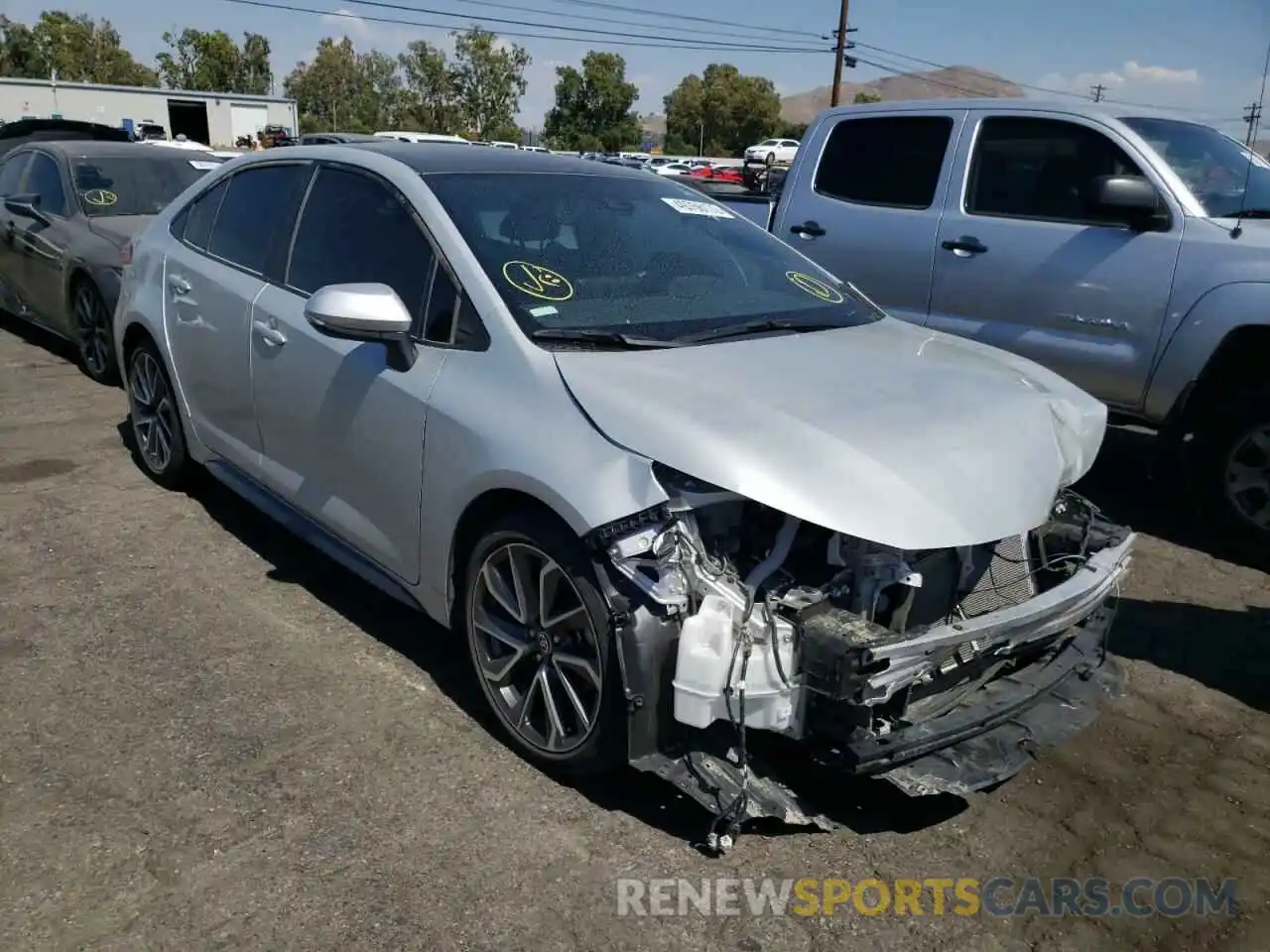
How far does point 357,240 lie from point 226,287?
3.01 ft

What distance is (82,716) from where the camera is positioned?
3.43 metres

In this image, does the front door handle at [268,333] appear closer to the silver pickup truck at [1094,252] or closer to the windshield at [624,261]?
the windshield at [624,261]

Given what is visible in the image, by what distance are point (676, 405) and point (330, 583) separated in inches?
88.3

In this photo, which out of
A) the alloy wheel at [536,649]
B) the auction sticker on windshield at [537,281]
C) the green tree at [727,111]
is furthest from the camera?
the green tree at [727,111]

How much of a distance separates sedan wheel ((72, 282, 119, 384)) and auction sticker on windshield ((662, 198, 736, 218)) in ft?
16.3

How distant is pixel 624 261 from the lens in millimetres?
3680

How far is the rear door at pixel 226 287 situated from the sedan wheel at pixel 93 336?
2.91 m

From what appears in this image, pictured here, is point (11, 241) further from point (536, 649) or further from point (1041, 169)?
point (1041, 169)

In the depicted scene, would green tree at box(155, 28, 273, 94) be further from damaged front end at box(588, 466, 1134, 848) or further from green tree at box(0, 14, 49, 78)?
damaged front end at box(588, 466, 1134, 848)

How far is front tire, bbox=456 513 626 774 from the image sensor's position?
2861 mm

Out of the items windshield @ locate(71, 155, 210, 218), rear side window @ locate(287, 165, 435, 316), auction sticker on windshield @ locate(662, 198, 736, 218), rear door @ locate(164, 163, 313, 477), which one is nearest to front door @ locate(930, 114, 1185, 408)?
auction sticker on windshield @ locate(662, 198, 736, 218)

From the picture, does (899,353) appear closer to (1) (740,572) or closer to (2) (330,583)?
(1) (740,572)

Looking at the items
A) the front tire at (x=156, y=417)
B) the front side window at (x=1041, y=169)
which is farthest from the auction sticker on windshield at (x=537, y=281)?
the front side window at (x=1041, y=169)

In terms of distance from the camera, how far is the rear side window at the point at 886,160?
632cm
